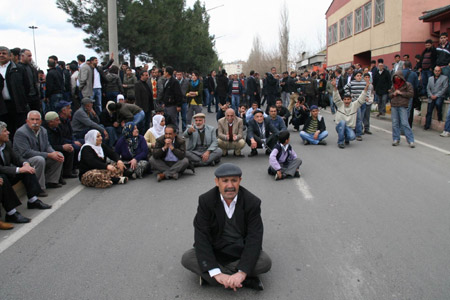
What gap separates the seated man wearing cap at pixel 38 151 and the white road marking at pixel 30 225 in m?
0.62

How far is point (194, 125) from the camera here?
10.1 m

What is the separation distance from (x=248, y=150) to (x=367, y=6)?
80.2 feet

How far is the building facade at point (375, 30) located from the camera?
80.2 feet

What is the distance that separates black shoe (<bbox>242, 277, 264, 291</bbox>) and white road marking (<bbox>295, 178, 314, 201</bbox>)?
2.99 meters

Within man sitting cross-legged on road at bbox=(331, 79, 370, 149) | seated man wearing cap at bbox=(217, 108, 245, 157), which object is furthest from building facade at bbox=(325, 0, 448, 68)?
seated man wearing cap at bbox=(217, 108, 245, 157)

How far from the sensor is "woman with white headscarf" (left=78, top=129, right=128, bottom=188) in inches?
313

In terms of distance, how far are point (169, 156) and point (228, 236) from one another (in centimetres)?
484

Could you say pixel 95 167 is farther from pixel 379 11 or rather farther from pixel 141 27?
pixel 379 11

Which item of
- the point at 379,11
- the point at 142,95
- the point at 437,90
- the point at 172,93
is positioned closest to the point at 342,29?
the point at 379,11

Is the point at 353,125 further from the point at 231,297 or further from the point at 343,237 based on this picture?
the point at 231,297

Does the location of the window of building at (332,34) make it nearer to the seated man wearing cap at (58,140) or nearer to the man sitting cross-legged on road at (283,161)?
the man sitting cross-legged on road at (283,161)

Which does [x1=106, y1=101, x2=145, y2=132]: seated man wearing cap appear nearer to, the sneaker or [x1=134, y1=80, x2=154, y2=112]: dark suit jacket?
[x1=134, y1=80, x2=154, y2=112]: dark suit jacket

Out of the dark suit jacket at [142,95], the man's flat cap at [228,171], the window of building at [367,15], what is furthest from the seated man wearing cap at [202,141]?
the window of building at [367,15]

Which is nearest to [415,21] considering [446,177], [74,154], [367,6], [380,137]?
[367,6]
